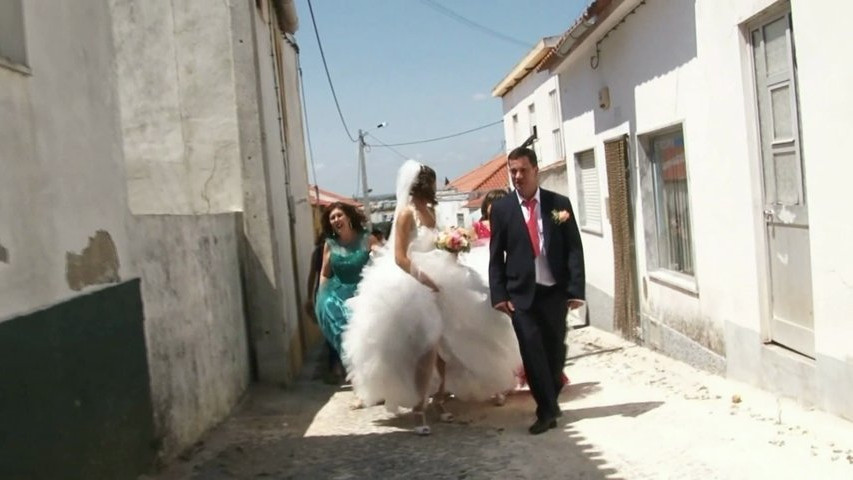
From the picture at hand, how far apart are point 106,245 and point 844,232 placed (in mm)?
4189

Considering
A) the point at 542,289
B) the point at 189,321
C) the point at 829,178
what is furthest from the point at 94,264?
the point at 829,178

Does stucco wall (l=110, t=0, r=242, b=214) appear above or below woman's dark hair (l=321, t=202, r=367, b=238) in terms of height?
above

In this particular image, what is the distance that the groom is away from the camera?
20.1 feet

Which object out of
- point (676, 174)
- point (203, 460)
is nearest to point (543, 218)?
point (203, 460)

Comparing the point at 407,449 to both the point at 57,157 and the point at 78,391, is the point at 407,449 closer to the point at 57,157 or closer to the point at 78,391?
the point at 78,391

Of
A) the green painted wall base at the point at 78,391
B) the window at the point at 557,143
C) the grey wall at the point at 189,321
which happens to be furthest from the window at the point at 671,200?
the window at the point at 557,143

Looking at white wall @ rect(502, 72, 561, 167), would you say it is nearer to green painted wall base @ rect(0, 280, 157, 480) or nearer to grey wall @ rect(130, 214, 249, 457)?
grey wall @ rect(130, 214, 249, 457)

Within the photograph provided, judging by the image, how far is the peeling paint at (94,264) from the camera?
411 cm

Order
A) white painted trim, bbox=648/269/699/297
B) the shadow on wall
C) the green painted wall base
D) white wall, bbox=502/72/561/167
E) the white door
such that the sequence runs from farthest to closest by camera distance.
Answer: white wall, bbox=502/72/561/167 < white painted trim, bbox=648/269/699/297 < the white door < the shadow on wall < the green painted wall base

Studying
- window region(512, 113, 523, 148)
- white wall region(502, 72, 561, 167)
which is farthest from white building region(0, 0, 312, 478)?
window region(512, 113, 523, 148)

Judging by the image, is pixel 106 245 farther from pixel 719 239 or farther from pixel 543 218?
pixel 719 239

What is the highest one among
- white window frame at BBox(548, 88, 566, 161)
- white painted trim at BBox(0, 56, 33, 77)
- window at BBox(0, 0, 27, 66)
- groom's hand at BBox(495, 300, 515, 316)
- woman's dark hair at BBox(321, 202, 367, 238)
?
white window frame at BBox(548, 88, 566, 161)

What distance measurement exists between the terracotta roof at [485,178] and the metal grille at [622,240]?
56.7 feet

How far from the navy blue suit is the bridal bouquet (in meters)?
0.31
